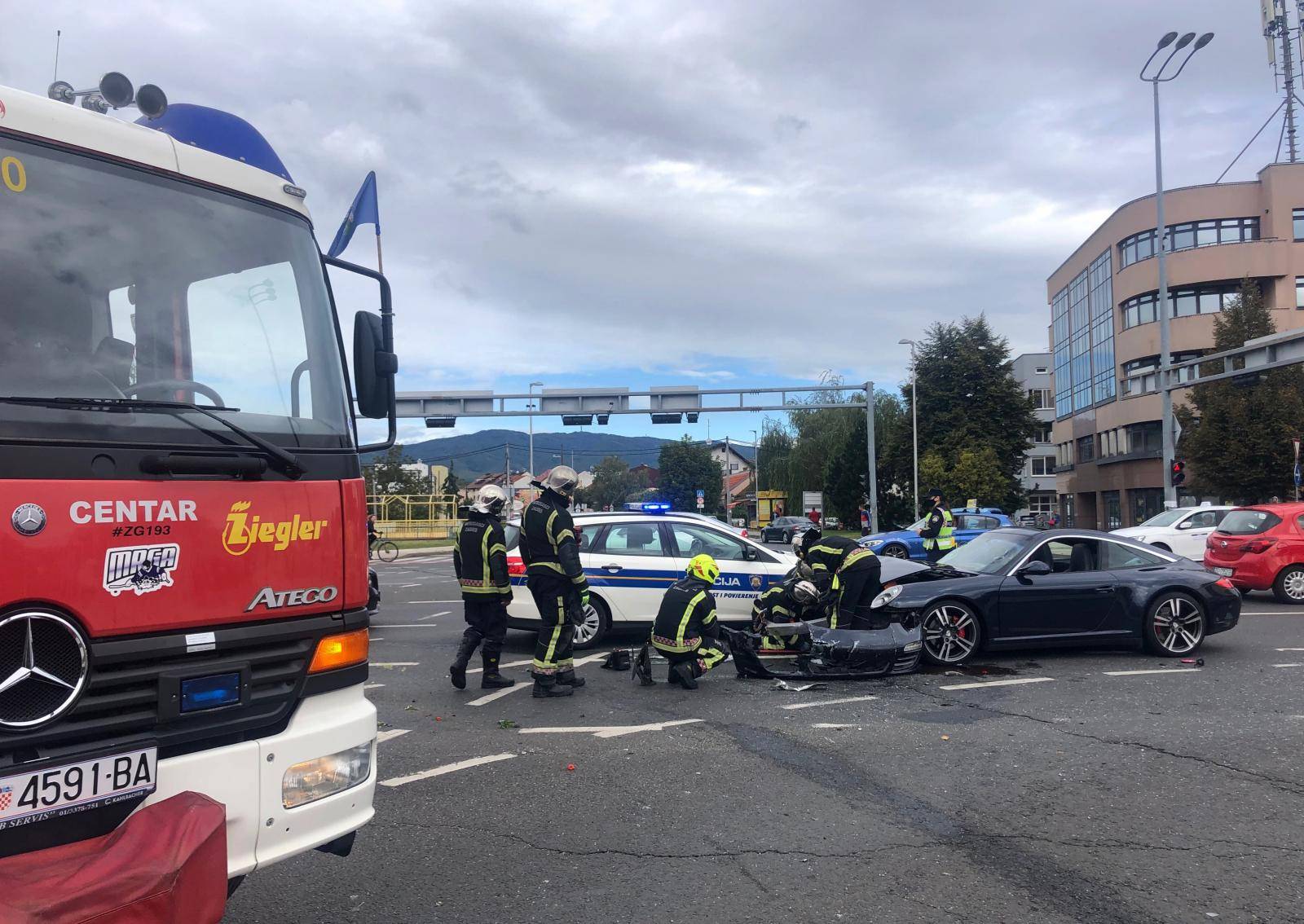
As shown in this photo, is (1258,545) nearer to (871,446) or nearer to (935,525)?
(935,525)

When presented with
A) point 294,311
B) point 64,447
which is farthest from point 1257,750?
point 64,447

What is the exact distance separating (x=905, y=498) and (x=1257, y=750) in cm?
4674

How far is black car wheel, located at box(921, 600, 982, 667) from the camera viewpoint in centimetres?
909

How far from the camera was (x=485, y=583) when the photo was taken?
8164mm

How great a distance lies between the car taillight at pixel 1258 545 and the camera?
14.0m

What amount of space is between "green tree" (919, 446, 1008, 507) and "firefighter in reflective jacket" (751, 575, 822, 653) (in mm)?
34620

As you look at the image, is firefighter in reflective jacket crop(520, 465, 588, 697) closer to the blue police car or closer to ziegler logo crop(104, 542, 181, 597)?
ziegler logo crop(104, 542, 181, 597)

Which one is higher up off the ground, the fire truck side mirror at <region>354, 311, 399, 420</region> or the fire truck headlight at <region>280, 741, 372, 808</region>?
the fire truck side mirror at <region>354, 311, 399, 420</region>

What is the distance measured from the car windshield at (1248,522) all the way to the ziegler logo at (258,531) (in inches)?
598

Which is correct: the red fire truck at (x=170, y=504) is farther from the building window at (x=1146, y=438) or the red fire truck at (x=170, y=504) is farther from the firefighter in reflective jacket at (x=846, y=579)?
the building window at (x=1146, y=438)

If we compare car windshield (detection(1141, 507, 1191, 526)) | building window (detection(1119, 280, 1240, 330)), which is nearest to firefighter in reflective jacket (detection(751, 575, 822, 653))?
car windshield (detection(1141, 507, 1191, 526))

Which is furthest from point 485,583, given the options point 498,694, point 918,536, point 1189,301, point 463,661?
point 1189,301

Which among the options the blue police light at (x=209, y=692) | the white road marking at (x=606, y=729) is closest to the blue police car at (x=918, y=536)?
the white road marking at (x=606, y=729)

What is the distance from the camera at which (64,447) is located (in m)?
2.79
